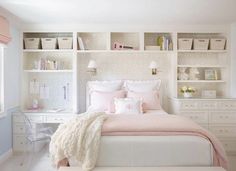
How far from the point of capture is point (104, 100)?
15.0ft

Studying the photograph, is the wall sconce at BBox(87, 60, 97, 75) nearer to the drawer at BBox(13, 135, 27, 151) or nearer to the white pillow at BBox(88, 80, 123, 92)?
the white pillow at BBox(88, 80, 123, 92)

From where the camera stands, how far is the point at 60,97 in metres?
5.21

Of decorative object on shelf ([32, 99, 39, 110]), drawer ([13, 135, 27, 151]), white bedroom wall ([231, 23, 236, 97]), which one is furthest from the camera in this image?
decorative object on shelf ([32, 99, 39, 110])

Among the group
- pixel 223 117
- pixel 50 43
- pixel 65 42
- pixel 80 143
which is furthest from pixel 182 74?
pixel 80 143

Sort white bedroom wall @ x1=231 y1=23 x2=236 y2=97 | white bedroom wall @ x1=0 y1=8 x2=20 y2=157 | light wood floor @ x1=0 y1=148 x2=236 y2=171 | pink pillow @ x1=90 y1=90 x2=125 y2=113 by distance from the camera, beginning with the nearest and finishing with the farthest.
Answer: light wood floor @ x1=0 y1=148 x2=236 y2=171 < white bedroom wall @ x1=0 y1=8 x2=20 y2=157 < pink pillow @ x1=90 y1=90 x2=125 y2=113 < white bedroom wall @ x1=231 y1=23 x2=236 y2=97

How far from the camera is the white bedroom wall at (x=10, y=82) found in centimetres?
422

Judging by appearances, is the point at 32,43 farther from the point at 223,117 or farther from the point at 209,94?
the point at 223,117

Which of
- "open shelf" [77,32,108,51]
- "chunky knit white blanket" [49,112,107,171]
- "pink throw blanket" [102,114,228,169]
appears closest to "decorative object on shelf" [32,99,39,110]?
"open shelf" [77,32,108,51]

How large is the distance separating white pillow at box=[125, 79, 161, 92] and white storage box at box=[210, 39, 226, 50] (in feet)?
3.77

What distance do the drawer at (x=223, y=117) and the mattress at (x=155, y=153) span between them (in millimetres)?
1870

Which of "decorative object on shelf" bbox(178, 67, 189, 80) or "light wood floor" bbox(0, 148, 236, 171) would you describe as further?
"decorative object on shelf" bbox(178, 67, 189, 80)

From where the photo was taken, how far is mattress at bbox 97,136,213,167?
113 inches

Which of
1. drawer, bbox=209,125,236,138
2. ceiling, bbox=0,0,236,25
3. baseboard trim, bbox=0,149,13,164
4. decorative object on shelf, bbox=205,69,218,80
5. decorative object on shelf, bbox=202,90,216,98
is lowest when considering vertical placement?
baseboard trim, bbox=0,149,13,164

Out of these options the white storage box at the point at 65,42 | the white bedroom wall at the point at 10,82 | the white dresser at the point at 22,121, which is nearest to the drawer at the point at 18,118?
the white dresser at the point at 22,121
